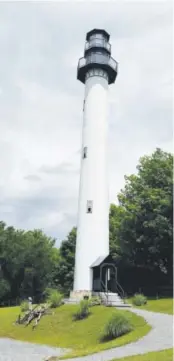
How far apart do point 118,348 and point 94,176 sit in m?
17.1

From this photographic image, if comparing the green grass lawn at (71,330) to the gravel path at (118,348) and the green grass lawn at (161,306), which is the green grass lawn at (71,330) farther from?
the green grass lawn at (161,306)

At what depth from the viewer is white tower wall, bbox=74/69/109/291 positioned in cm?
2647

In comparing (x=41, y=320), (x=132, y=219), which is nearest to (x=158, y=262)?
(x=132, y=219)

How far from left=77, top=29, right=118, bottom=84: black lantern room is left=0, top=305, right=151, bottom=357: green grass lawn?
1982 cm

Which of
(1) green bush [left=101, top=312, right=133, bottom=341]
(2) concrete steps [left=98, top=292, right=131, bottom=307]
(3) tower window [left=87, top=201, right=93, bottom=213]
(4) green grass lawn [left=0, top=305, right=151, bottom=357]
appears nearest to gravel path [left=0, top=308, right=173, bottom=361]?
(4) green grass lawn [left=0, top=305, right=151, bottom=357]

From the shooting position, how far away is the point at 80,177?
28859mm

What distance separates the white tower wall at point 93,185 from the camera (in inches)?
1042

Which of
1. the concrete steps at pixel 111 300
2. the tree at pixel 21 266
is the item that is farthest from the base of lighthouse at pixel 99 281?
the tree at pixel 21 266

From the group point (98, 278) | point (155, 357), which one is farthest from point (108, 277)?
point (155, 357)

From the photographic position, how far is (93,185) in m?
27.8

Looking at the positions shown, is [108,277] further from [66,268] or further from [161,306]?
[66,268]

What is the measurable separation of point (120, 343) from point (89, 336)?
371 centimetres

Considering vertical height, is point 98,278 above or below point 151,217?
below

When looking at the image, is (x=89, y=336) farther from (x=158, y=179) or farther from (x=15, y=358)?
(x=158, y=179)
